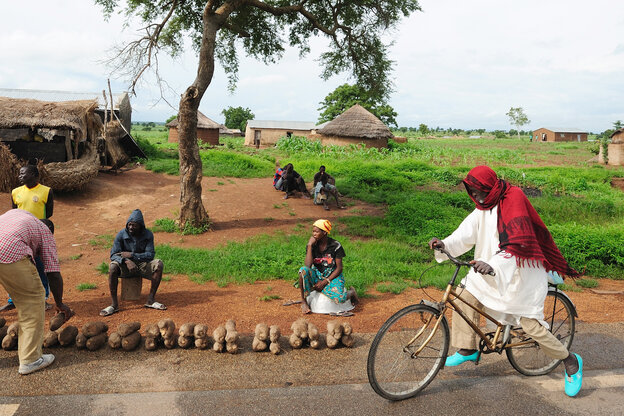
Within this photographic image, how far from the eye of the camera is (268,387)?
375 cm

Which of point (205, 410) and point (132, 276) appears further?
point (132, 276)

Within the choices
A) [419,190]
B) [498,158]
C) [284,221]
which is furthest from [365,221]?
[498,158]

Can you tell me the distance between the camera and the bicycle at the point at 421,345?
347 cm

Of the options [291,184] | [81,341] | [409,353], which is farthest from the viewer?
[291,184]

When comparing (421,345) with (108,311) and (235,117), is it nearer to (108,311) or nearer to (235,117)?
(108,311)

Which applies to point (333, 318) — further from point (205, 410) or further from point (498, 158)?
point (498, 158)

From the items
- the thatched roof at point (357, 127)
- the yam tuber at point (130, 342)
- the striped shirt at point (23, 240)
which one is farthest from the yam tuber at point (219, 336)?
the thatched roof at point (357, 127)

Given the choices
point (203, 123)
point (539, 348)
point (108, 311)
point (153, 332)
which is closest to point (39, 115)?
point (108, 311)

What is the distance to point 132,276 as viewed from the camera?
5.83 metres

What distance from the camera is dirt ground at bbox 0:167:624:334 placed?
5594mm

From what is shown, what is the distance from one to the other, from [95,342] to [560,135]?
7988 centimetres

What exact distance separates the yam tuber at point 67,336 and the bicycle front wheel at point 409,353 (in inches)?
116

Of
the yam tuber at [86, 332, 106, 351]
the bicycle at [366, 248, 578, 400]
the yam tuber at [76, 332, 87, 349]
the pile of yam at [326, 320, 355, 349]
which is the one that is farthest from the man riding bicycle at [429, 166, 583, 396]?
the yam tuber at [76, 332, 87, 349]

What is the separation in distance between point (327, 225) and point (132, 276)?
104 inches
